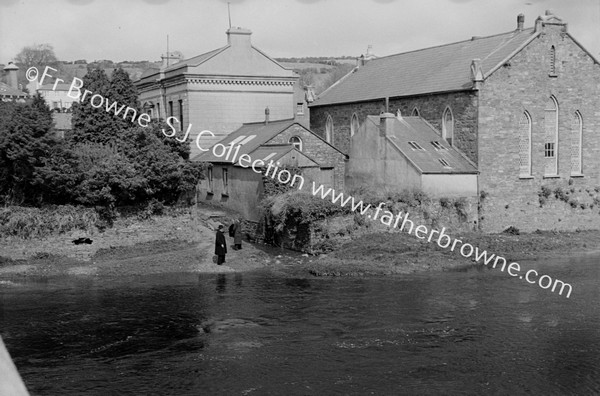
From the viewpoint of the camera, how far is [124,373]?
47.5 ft

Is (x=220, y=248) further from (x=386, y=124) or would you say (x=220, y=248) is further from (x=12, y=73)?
(x=12, y=73)

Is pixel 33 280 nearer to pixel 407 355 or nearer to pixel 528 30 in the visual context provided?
pixel 407 355

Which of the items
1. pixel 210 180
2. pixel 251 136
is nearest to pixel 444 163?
pixel 251 136

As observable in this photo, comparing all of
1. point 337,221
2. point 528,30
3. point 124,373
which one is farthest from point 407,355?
point 528,30

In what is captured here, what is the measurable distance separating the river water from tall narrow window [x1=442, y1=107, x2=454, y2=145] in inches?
431

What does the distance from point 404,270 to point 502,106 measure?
A: 1125cm

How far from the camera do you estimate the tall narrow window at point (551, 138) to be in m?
34.0

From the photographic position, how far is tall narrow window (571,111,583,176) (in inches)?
1372

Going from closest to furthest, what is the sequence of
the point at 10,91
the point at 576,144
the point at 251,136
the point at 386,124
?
the point at 386,124, the point at 576,144, the point at 251,136, the point at 10,91

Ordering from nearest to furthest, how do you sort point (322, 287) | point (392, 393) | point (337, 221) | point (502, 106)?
point (392, 393), point (322, 287), point (337, 221), point (502, 106)

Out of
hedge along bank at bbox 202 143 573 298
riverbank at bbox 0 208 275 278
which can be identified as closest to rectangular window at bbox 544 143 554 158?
hedge along bank at bbox 202 143 573 298

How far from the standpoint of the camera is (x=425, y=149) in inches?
1281

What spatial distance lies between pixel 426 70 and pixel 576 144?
29.1 feet

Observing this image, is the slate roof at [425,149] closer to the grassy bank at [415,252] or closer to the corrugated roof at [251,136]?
the grassy bank at [415,252]
